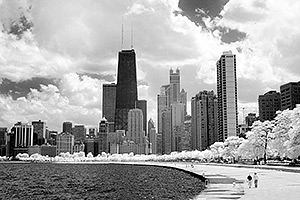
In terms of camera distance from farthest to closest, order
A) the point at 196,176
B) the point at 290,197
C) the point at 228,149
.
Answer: the point at 228,149, the point at 196,176, the point at 290,197

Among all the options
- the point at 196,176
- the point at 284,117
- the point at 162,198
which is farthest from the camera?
the point at 284,117

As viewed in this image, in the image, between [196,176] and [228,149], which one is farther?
[228,149]

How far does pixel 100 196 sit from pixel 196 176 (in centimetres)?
4179

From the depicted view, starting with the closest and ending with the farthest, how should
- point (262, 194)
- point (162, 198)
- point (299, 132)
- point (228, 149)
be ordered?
point (262, 194), point (162, 198), point (299, 132), point (228, 149)

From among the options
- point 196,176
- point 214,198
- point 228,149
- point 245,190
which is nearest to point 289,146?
point 196,176

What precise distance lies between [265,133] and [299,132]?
49.8 metres

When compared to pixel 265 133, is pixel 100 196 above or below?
below

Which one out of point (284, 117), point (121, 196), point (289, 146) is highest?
point (284, 117)

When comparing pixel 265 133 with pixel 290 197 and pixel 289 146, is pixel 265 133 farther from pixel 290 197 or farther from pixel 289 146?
pixel 290 197

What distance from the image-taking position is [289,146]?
289 feet

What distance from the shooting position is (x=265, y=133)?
5305 inches

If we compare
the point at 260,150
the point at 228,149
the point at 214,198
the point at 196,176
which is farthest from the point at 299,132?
the point at 228,149

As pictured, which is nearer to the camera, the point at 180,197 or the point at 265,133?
the point at 180,197

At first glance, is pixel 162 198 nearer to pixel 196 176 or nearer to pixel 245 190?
pixel 245 190
